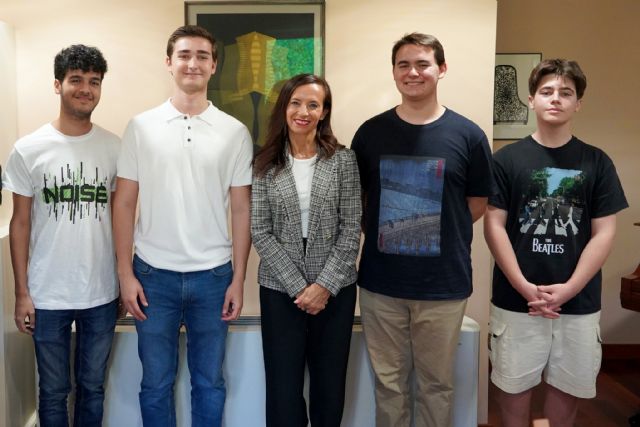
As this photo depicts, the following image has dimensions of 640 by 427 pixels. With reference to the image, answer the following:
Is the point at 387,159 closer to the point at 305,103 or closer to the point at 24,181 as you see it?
the point at 305,103

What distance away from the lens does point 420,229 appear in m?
1.85

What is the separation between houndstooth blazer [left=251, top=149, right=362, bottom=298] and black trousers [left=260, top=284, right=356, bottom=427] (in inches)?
2.8

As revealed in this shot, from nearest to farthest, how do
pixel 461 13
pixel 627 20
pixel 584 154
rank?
pixel 584 154, pixel 461 13, pixel 627 20

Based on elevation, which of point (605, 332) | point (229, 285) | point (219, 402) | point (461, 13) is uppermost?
point (461, 13)

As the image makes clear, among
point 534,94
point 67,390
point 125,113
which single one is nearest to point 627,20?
point 534,94

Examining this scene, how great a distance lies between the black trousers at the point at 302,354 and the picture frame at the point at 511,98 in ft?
7.06

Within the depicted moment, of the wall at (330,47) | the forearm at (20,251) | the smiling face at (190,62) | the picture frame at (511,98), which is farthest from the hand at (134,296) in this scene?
the picture frame at (511,98)

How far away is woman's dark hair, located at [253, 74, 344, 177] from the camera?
6.07ft

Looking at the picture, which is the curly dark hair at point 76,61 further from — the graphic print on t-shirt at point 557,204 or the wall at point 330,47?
the graphic print on t-shirt at point 557,204

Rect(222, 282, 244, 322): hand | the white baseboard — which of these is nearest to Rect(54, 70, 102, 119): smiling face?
Rect(222, 282, 244, 322): hand

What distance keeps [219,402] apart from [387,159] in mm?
989

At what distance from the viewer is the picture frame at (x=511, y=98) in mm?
3568

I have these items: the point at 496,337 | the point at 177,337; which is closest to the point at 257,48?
the point at 177,337

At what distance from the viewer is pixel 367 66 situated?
2.93 metres
